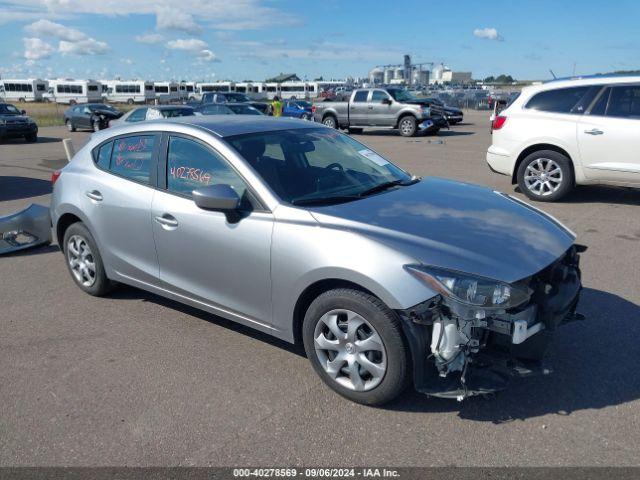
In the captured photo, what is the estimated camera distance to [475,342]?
3.04 meters

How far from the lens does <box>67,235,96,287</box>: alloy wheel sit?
201 inches

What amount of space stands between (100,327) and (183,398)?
144cm

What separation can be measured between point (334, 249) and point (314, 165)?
3.73 ft

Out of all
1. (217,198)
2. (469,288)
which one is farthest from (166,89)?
(469,288)

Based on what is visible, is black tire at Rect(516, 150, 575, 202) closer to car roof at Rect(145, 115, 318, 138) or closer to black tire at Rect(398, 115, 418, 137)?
car roof at Rect(145, 115, 318, 138)

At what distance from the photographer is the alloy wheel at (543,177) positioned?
866 centimetres

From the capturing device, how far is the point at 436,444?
9.85 feet

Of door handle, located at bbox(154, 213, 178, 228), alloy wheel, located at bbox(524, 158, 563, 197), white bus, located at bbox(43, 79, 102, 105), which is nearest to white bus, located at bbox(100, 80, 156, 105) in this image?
white bus, located at bbox(43, 79, 102, 105)

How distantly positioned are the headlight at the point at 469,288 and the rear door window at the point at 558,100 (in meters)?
6.42

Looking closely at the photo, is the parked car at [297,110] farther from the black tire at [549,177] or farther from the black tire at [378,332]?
the black tire at [378,332]

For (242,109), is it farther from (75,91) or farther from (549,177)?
(75,91)

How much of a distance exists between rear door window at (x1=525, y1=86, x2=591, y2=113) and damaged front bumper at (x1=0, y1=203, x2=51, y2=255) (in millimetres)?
7141

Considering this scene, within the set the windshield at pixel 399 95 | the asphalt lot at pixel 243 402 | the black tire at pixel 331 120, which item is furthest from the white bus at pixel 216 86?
the asphalt lot at pixel 243 402

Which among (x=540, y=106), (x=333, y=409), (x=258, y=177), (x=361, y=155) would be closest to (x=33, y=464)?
(x=333, y=409)
